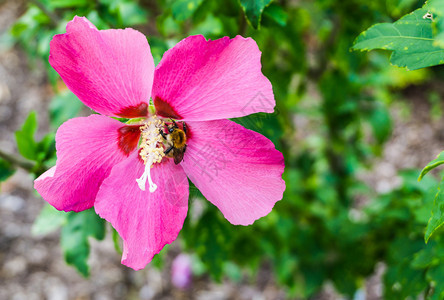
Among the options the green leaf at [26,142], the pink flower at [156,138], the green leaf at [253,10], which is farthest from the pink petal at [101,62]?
the green leaf at [26,142]

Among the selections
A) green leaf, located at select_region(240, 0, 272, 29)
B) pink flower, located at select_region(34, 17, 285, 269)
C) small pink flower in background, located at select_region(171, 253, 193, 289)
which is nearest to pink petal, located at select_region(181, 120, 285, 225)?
pink flower, located at select_region(34, 17, 285, 269)

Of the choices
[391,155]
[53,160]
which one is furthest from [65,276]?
[391,155]

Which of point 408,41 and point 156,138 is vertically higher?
point 408,41

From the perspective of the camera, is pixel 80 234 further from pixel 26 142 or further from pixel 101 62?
pixel 101 62

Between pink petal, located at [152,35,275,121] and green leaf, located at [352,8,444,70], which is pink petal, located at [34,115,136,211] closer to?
pink petal, located at [152,35,275,121]

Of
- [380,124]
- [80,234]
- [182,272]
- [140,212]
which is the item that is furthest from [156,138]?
[182,272]

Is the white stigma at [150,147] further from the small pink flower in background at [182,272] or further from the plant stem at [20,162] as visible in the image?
the small pink flower in background at [182,272]

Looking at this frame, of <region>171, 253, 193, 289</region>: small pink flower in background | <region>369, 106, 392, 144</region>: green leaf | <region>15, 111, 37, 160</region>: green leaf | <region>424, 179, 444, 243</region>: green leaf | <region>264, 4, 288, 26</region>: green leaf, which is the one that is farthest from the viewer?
<region>171, 253, 193, 289</region>: small pink flower in background
